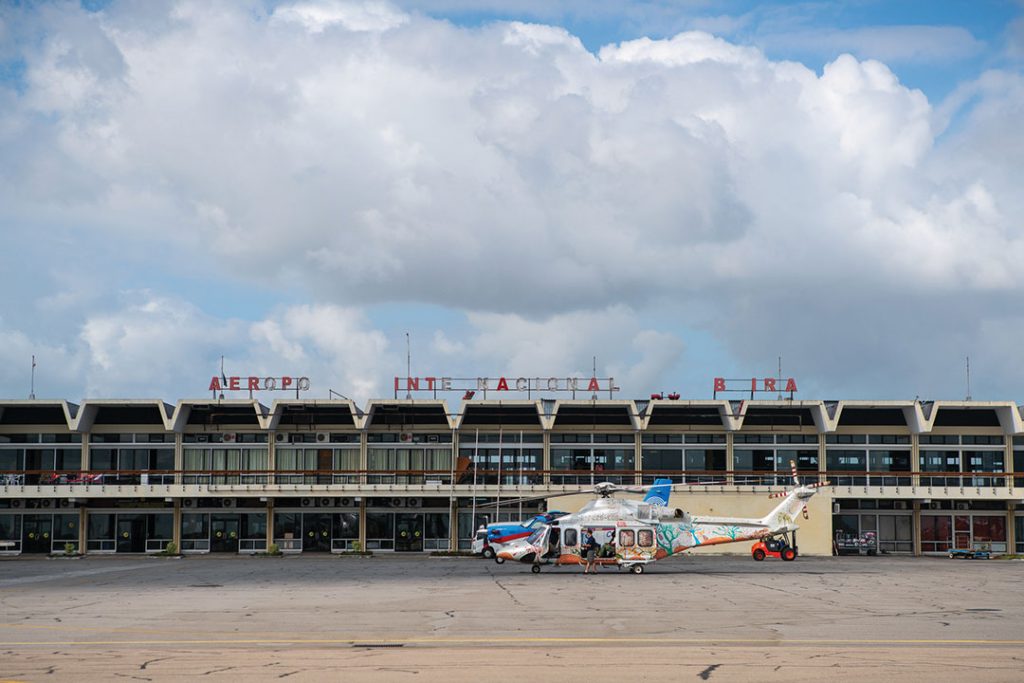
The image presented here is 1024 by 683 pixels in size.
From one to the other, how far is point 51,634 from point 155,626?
2582 mm

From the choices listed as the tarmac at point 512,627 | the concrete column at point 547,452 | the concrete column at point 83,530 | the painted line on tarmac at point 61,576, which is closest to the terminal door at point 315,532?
the concrete column at point 83,530

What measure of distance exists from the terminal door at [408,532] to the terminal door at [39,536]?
25551 mm

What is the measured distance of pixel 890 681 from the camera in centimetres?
1889

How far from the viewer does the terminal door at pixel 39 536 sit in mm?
79875

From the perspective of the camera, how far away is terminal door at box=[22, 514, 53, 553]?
262 ft

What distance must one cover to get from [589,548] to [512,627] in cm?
2372

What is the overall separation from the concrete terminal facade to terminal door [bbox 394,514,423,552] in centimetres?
10

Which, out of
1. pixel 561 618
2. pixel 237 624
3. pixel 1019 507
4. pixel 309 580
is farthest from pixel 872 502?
pixel 237 624

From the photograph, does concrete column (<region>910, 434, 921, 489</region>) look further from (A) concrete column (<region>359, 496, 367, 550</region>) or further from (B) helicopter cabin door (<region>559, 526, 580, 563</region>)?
(A) concrete column (<region>359, 496, 367, 550</region>)

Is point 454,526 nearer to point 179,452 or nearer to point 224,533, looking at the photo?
point 224,533

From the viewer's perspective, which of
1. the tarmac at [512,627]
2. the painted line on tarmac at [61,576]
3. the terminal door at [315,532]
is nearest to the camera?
the tarmac at [512,627]

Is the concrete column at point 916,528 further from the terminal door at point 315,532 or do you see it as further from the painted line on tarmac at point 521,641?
the painted line on tarmac at point 521,641

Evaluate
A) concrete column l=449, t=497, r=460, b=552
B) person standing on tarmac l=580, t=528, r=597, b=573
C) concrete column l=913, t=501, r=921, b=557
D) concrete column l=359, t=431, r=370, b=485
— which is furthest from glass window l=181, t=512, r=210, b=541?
concrete column l=913, t=501, r=921, b=557

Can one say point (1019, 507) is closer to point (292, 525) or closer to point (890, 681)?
point (292, 525)
